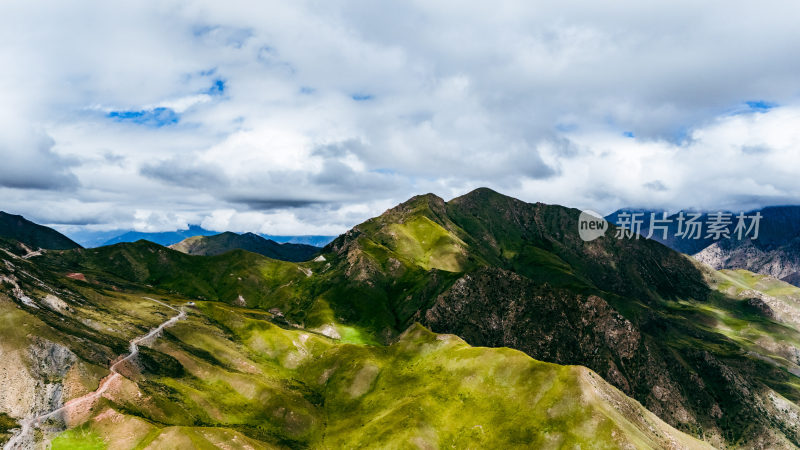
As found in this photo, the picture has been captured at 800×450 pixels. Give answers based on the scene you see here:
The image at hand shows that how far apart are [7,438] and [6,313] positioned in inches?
1665

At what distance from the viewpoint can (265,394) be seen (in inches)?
6161

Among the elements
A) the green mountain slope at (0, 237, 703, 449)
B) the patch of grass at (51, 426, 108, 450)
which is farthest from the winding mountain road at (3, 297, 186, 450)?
the patch of grass at (51, 426, 108, 450)

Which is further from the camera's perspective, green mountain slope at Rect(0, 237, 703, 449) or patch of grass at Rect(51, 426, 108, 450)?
green mountain slope at Rect(0, 237, 703, 449)

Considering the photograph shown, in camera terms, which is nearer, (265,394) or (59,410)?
(59,410)

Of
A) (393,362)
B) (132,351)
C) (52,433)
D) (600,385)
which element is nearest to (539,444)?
(600,385)

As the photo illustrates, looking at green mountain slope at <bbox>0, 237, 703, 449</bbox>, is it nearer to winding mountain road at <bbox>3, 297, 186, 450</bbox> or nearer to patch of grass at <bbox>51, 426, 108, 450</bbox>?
patch of grass at <bbox>51, 426, 108, 450</bbox>

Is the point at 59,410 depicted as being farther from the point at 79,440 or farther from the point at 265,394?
the point at 265,394

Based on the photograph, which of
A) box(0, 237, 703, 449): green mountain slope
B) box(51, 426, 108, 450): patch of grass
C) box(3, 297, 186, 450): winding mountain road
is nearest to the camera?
box(3, 297, 186, 450): winding mountain road

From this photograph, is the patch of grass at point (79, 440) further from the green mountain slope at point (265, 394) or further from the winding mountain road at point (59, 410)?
the winding mountain road at point (59, 410)

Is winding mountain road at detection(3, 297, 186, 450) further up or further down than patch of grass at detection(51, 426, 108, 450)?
further up

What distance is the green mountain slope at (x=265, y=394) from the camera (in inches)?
4427

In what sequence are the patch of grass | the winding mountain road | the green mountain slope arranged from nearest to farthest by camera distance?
the winding mountain road, the patch of grass, the green mountain slope

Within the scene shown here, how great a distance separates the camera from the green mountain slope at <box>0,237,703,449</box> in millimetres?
112438

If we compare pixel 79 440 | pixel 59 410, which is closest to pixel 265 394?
pixel 79 440
